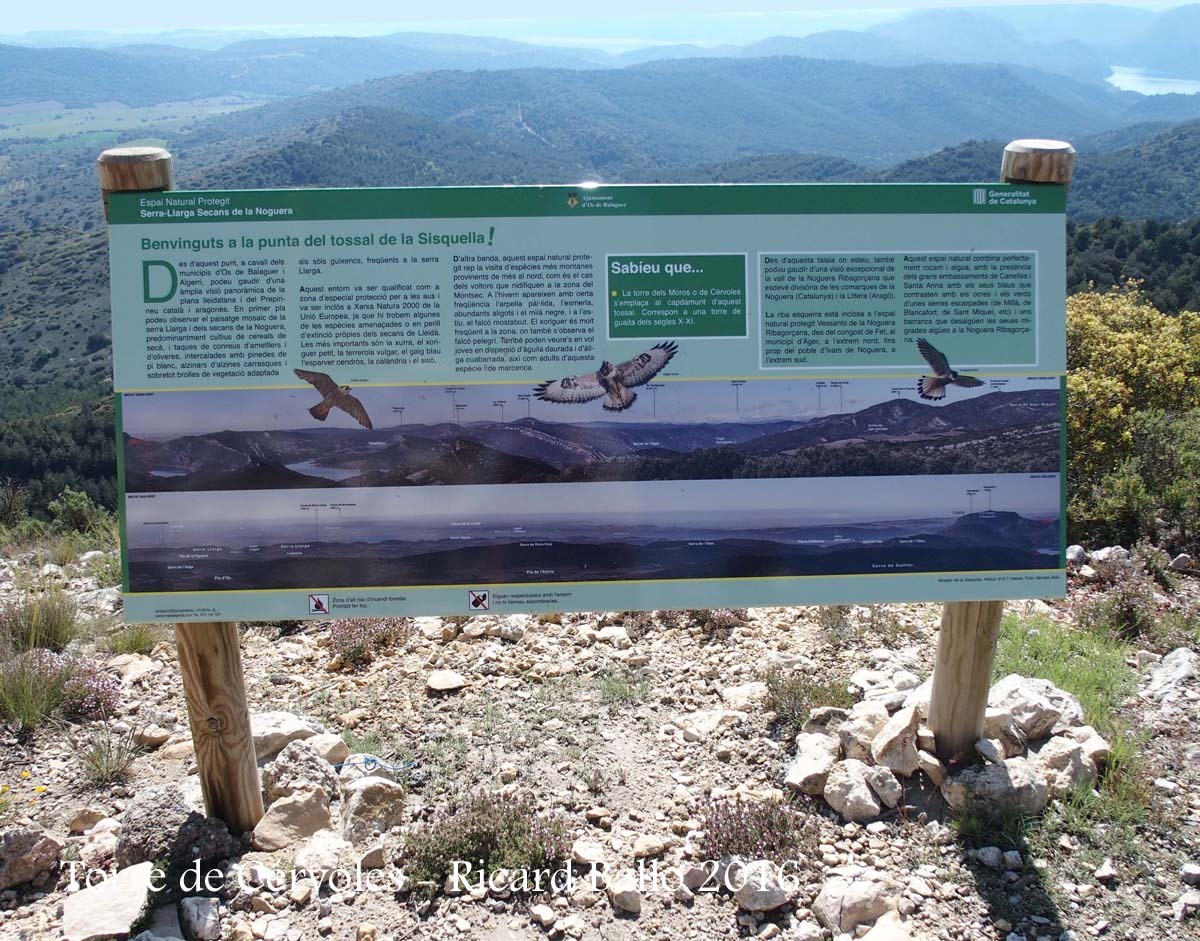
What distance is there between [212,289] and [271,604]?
107 centimetres

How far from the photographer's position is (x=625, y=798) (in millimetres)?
3789

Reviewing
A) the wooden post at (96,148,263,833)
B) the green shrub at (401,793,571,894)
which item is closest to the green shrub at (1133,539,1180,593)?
the green shrub at (401,793,571,894)

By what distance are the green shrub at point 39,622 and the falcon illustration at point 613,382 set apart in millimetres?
3400

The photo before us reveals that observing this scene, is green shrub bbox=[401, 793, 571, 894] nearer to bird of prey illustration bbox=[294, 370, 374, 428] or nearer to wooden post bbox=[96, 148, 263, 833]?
wooden post bbox=[96, 148, 263, 833]

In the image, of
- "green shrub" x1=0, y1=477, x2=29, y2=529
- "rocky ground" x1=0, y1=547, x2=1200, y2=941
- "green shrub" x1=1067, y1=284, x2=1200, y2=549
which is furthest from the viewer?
"green shrub" x1=0, y1=477, x2=29, y2=529

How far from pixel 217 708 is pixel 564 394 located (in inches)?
65.0

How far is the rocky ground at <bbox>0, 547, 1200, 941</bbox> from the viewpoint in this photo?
3154 mm

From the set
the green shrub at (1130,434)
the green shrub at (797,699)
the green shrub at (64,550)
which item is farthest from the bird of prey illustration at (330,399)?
the green shrub at (1130,434)

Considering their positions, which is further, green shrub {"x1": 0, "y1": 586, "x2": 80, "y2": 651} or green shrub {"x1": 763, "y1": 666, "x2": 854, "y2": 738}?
green shrub {"x1": 0, "y1": 586, "x2": 80, "y2": 651}

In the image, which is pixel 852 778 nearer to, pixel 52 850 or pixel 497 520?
pixel 497 520

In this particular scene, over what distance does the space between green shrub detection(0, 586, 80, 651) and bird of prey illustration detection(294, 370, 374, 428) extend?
2776 mm

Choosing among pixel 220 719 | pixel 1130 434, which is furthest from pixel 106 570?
pixel 1130 434

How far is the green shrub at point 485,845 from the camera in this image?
3295 mm

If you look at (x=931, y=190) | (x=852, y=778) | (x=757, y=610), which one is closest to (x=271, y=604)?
(x=852, y=778)
